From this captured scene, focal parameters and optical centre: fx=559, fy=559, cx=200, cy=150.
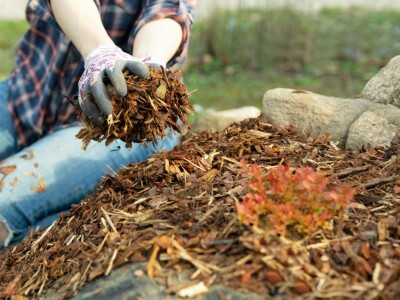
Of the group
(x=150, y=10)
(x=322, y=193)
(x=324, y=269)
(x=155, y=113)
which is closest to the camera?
(x=324, y=269)

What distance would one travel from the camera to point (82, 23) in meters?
2.86

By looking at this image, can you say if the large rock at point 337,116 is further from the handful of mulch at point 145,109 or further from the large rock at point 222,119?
the large rock at point 222,119

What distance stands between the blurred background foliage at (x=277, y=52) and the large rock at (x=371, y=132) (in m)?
4.02

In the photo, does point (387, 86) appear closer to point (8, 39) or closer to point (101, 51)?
point (101, 51)

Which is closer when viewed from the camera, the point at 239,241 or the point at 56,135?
the point at 239,241

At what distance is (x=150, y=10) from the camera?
331cm

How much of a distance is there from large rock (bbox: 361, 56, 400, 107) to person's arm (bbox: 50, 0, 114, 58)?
1477 mm

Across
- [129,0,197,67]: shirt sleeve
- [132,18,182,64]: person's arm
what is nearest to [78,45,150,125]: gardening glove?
[132,18,182,64]: person's arm

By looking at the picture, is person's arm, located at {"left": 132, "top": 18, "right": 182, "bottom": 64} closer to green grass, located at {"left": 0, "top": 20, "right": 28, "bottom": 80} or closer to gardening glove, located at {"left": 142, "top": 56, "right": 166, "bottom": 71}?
gardening glove, located at {"left": 142, "top": 56, "right": 166, "bottom": 71}

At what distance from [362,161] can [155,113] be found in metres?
0.94

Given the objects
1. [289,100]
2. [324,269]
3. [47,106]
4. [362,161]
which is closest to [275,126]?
[289,100]

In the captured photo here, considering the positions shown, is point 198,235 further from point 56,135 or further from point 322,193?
point 56,135

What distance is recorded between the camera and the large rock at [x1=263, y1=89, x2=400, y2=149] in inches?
107

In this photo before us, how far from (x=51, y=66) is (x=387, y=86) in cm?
209
